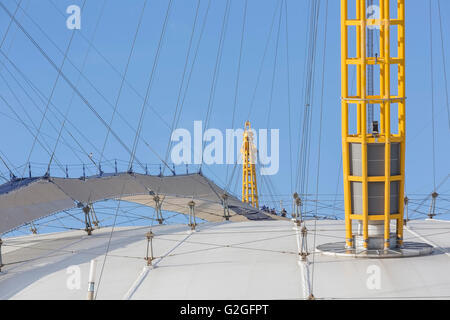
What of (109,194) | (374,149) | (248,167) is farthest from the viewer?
(248,167)

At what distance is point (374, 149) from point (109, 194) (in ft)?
44.8

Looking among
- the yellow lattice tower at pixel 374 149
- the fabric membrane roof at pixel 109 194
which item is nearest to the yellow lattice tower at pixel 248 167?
the fabric membrane roof at pixel 109 194

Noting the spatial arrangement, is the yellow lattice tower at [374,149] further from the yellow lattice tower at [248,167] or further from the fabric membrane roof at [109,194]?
the yellow lattice tower at [248,167]

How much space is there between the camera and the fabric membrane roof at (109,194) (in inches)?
1125

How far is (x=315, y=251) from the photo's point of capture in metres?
23.8

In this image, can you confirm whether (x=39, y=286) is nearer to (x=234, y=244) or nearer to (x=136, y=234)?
(x=234, y=244)

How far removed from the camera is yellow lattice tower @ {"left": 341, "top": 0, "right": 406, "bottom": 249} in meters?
22.5

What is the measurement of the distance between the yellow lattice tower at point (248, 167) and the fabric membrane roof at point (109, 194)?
1573cm

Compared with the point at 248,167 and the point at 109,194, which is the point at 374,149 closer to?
the point at 109,194

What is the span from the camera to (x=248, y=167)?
61250 mm

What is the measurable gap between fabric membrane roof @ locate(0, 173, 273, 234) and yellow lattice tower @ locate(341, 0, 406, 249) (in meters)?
10.0

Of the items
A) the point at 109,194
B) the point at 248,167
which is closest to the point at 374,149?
the point at 109,194

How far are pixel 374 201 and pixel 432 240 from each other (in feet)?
14.5
